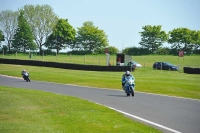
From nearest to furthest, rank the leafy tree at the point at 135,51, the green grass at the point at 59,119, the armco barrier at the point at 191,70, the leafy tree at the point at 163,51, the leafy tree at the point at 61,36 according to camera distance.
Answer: the green grass at the point at 59,119, the armco barrier at the point at 191,70, the leafy tree at the point at 135,51, the leafy tree at the point at 163,51, the leafy tree at the point at 61,36

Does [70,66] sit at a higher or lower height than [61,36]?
lower

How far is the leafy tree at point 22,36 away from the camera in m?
98.2

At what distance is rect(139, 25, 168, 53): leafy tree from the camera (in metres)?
103

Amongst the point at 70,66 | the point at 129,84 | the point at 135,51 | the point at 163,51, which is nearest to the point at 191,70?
the point at 70,66

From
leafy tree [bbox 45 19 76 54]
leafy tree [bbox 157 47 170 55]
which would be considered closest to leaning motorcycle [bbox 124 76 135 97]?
leafy tree [bbox 157 47 170 55]

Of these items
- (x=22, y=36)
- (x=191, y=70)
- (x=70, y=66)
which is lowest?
(x=191, y=70)

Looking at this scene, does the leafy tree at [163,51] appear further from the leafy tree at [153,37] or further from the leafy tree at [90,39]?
the leafy tree at [90,39]

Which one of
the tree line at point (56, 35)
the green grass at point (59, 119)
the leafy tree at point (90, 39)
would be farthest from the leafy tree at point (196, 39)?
the green grass at point (59, 119)

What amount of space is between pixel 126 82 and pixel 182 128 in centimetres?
1035

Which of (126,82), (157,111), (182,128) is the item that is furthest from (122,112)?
(126,82)

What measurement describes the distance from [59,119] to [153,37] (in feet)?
308

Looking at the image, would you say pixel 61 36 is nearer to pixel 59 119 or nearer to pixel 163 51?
pixel 163 51

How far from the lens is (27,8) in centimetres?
10225

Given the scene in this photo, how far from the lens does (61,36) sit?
344 ft
